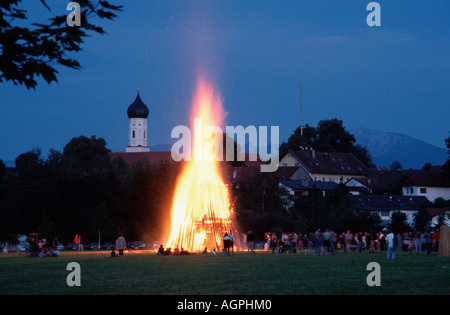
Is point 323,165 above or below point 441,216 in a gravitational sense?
above

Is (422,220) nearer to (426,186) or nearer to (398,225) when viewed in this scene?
(398,225)

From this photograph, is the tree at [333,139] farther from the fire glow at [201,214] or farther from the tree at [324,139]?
the fire glow at [201,214]

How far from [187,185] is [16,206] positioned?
34.0m

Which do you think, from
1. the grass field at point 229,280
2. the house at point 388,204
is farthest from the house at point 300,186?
the grass field at point 229,280

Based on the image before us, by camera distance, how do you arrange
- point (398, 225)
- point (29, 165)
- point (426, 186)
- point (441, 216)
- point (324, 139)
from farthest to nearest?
point (324, 139)
point (426, 186)
point (29, 165)
point (441, 216)
point (398, 225)

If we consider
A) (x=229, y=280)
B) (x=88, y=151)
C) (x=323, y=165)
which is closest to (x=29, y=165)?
(x=88, y=151)

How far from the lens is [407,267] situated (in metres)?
30.1

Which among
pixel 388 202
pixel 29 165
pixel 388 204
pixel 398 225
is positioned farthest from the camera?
pixel 388 202

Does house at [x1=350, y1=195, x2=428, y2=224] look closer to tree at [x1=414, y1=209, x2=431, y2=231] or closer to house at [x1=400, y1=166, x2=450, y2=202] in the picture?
house at [x1=400, y1=166, x2=450, y2=202]

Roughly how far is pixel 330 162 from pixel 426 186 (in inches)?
796

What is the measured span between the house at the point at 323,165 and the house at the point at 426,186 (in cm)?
1504

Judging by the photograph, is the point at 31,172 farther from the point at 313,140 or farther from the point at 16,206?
the point at 313,140

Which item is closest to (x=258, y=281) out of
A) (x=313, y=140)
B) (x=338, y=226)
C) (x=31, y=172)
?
(x=338, y=226)

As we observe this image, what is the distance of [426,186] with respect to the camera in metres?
136
